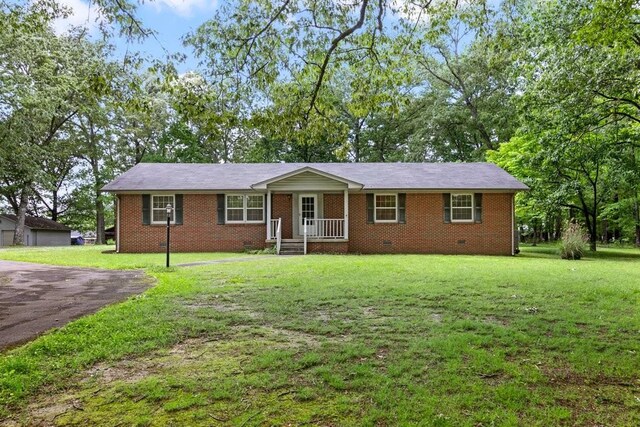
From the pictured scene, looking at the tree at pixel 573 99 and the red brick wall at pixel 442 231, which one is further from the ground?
the tree at pixel 573 99

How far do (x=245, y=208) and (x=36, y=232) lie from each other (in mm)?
24769

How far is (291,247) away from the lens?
684 inches

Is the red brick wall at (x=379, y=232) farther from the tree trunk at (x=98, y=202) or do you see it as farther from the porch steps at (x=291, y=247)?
the tree trunk at (x=98, y=202)

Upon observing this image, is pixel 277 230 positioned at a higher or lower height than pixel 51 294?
higher

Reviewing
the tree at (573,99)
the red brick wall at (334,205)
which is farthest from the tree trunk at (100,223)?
the tree at (573,99)

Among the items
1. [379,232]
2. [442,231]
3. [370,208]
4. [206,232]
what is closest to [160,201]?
[206,232]

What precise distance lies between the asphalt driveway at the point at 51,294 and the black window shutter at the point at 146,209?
680cm

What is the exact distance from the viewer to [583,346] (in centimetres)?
437

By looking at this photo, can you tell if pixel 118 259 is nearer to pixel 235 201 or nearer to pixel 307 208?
pixel 235 201

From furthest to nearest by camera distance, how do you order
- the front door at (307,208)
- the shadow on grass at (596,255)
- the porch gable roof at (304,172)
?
1. the front door at (307,208)
2. the porch gable roof at (304,172)
3. the shadow on grass at (596,255)

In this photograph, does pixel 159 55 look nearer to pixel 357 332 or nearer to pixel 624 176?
pixel 357 332

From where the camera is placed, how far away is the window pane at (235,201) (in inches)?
733

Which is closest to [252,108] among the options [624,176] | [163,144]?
[624,176]

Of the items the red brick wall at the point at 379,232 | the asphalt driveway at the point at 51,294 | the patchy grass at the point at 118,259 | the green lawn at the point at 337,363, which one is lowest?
the green lawn at the point at 337,363
